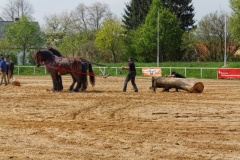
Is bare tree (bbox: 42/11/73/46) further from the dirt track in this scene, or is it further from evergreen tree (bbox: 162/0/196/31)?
the dirt track

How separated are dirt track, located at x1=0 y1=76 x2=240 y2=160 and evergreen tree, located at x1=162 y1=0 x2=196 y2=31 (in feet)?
187

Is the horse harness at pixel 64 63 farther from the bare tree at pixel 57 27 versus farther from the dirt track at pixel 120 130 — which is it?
the bare tree at pixel 57 27

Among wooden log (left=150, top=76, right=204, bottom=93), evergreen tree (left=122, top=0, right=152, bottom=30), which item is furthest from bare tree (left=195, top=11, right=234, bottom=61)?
wooden log (left=150, top=76, right=204, bottom=93)

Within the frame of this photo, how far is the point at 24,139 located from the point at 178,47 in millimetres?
59308

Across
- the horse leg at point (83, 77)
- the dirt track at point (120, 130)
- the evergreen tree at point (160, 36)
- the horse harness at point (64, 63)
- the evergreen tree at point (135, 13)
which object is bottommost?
the dirt track at point (120, 130)

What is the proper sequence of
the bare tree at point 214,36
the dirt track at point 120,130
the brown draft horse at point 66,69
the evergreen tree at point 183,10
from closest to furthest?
the dirt track at point 120,130, the brown draft horse at point 66,69, the bare tree at point 214,36, the evergreen tree at point 183,10

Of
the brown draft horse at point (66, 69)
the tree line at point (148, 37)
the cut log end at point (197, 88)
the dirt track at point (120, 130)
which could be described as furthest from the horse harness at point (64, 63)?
the tree line at point (148, 37)

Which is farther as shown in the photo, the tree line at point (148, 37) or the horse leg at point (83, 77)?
the tree line at point (148, 37)

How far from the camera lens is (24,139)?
10.2 m

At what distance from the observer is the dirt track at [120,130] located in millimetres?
8969

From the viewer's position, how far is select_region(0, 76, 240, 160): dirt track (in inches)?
353

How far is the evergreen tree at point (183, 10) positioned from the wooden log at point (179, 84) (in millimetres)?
50697

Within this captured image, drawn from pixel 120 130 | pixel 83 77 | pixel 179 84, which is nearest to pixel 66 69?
pixel 83 77

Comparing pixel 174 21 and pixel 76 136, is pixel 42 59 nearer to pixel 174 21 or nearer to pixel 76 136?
pixel 76 136
